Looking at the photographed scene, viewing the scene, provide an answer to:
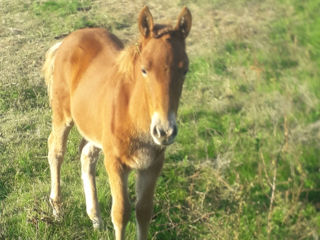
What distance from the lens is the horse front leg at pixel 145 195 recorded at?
3.26 m

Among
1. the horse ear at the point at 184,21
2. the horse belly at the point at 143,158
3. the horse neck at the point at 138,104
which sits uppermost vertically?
the horse ear at the point at 184,21

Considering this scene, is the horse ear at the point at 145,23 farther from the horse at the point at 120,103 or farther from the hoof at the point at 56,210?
the hoof at the point at 56,210

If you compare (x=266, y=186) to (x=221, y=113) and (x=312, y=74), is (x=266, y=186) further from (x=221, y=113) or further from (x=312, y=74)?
(x=221, y=113)

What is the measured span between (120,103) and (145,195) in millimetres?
798

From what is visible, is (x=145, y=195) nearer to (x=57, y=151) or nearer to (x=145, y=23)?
(x=57, y=151)

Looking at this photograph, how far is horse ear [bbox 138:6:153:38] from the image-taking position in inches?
110

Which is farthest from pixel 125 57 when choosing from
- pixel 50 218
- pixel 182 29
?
pixel 50 218

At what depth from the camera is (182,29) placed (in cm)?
287

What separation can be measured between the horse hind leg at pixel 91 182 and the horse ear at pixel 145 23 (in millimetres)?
1594

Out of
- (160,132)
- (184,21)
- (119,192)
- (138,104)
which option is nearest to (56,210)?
(119,192)

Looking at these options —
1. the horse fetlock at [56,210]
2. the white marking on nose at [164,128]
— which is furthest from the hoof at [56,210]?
the white marking on nose at [164,128]

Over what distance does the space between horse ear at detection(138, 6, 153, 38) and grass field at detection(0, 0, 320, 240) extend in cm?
111

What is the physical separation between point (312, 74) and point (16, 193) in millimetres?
3039

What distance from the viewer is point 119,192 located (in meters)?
3.26
